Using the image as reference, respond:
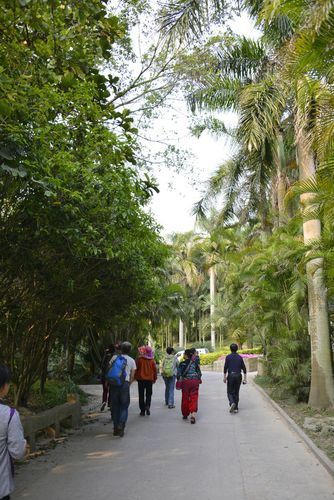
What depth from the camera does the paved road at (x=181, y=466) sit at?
20.3 ft

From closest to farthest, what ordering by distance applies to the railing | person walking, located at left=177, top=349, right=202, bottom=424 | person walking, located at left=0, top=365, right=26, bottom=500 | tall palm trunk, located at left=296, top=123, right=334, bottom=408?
person walking, located at left=0, top=365, right=26, bottom=500 < the railing < person walking, located at left=177, top=349, right=202, bottom=424 < tall palm trunk, located at left=296, top=123, right=334, bottom=408

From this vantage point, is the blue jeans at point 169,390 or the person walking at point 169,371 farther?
the blue jeans at point 169,390

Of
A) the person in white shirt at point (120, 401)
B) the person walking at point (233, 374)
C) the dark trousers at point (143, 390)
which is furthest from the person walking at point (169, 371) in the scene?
the person in white shirt at point (120, 401)

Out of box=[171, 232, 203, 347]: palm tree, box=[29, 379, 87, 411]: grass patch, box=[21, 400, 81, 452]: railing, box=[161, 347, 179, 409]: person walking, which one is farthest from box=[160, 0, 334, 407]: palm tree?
box=[171, 232, 203, 347]: palm tree

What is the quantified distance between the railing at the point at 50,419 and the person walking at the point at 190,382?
245cm

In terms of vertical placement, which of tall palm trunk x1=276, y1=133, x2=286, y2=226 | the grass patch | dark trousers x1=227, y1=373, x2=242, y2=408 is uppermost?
tall palm trunk x1=276, y1=133, x2=286, y2=226

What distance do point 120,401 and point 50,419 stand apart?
1.34 meters

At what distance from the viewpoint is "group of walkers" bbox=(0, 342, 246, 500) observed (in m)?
3.78

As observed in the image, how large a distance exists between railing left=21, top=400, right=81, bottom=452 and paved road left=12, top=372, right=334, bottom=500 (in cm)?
39

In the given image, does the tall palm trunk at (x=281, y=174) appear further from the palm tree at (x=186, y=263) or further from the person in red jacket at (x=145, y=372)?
the palm tree at (x=186, y=263)

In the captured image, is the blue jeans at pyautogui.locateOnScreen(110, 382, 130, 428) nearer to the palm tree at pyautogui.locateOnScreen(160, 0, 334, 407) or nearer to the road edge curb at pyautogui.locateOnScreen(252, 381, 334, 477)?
the road edge curb at pyautogui.locateOnScreen(252, 381, 334, 477)

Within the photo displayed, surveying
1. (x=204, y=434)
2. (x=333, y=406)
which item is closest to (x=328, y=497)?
(x=204, y=434)

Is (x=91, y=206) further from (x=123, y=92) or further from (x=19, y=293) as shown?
(x=123, y=92)

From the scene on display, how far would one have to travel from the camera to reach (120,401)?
973cm
